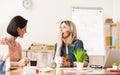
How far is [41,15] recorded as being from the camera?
16.5 ft

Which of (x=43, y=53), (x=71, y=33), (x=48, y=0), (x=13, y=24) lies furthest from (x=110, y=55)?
(x=48, y=0)

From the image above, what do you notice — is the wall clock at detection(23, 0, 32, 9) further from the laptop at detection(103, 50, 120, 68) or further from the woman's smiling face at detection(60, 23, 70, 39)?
the laptop at detection(103, 50, 120, 68)

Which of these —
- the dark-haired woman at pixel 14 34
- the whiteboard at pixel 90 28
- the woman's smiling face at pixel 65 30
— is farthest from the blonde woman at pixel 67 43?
the whiteboard at pixel 90 28

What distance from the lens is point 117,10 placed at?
506cm

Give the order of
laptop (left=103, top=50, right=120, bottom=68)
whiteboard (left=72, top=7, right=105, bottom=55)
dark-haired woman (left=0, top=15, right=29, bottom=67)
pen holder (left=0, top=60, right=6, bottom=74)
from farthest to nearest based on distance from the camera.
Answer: whiteboard (left=72, top=7, right=105, bottom=55) → dark-haired woman (left=0, top=15, right=29, bottom=67) → laptop (left=103, top=50, right=120, bottom=68) → pen holder (left=0, top=60, right=6, bottom=74)

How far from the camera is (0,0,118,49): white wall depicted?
4953mm

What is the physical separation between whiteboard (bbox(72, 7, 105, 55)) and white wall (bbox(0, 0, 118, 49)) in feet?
0.45

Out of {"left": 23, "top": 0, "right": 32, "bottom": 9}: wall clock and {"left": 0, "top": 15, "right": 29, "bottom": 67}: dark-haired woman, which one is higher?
{"left": 23, "top": 0, "right": 32, "bottom": 9}: wall clock

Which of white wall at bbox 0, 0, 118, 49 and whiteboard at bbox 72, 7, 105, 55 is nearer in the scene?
white wall at bbox 0, 0, 118, 49

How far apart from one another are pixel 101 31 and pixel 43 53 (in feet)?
4.24

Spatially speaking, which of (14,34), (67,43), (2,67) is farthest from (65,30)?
(2,67)

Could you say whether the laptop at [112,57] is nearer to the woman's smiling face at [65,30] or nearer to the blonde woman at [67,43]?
the blonde woman at [67,43]

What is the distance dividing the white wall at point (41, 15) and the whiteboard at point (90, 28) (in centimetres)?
14

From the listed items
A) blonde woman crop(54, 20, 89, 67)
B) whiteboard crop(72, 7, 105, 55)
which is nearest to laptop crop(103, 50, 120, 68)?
blonde woman crop(54, 20, 89, 67)
